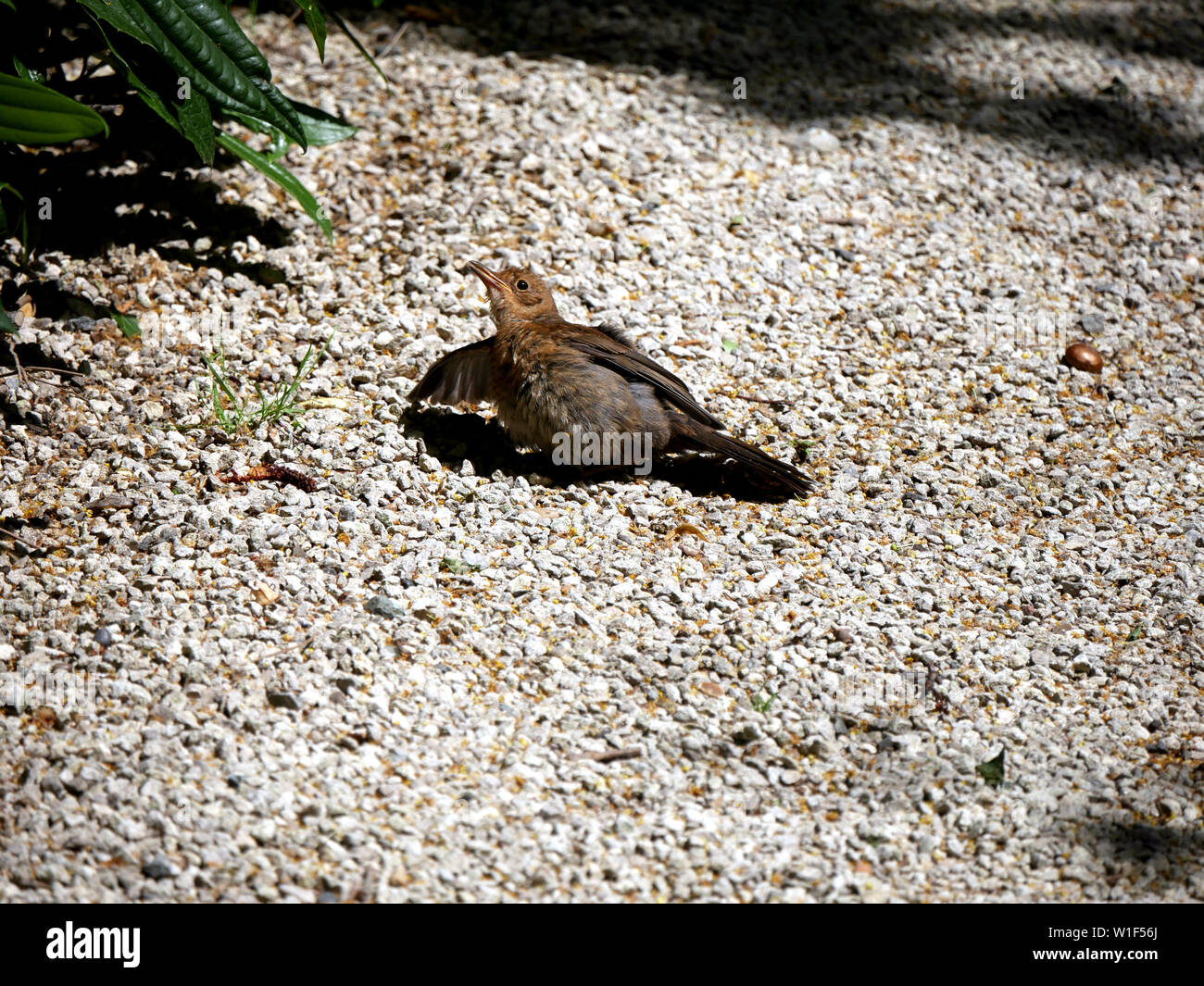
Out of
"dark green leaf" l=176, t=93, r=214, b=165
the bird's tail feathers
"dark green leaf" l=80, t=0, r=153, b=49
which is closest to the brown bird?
the bird's tail feathers

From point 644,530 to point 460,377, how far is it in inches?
34.3

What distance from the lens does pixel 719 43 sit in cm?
621

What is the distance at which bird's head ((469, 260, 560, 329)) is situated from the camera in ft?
13.5

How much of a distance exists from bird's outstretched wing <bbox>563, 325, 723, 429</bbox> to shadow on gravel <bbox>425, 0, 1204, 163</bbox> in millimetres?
2344

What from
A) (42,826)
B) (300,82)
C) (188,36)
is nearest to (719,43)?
(300,82)

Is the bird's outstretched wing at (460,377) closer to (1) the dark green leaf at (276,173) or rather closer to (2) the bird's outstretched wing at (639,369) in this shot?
(2) the bird's outstretched wing at (639,369)

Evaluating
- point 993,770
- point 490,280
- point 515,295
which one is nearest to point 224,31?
point 490,280

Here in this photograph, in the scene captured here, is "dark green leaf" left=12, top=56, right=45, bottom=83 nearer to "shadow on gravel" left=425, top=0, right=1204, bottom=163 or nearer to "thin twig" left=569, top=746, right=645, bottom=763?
"shadow on gravel" left=425, top=0, right=1204, bottom=163

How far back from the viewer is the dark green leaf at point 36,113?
137 inches

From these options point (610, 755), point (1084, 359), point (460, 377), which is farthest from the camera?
point (1084, 359)

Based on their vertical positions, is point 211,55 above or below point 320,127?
above

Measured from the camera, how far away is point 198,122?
392cm

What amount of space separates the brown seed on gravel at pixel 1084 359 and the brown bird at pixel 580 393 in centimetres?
150

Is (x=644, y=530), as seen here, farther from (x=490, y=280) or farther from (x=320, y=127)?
(x=320, y=127)
